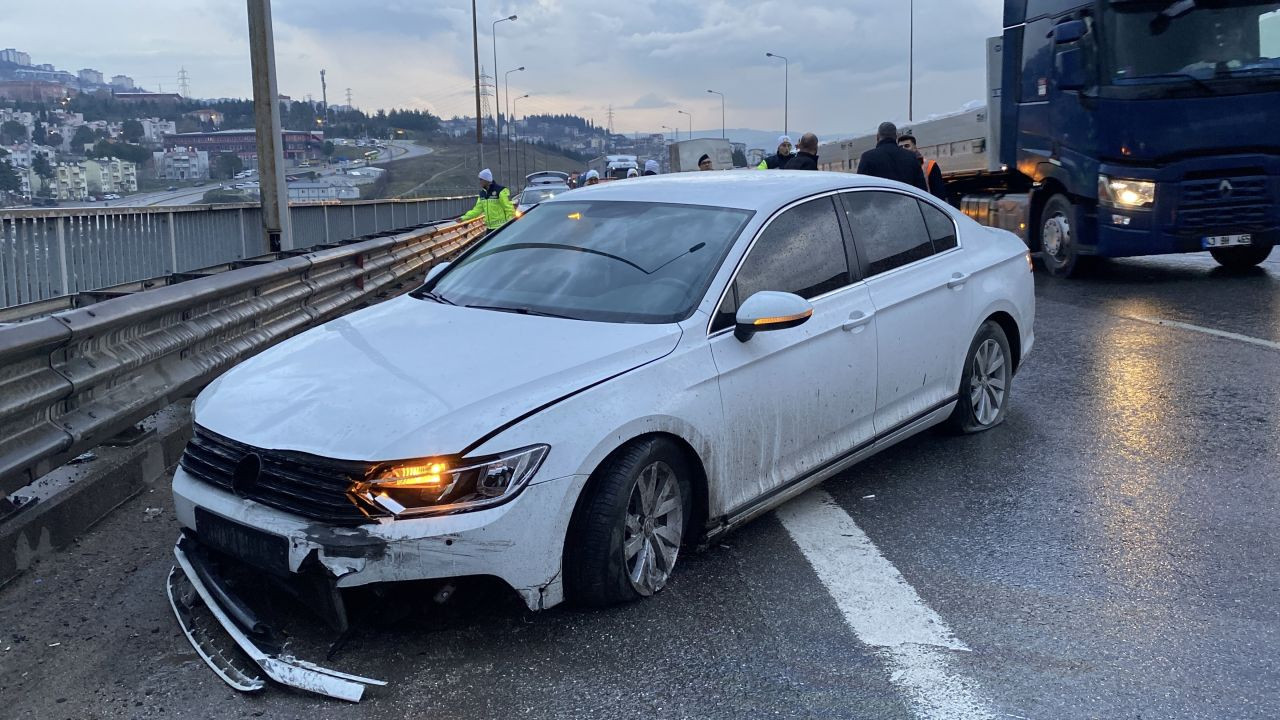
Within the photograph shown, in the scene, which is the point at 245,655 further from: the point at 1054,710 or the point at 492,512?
the point at 1054,710

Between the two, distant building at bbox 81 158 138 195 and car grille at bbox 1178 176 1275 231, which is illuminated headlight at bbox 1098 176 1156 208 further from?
distant building at bbox 81 158 138 195

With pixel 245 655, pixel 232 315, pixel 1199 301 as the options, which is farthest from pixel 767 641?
pixel 1199 301

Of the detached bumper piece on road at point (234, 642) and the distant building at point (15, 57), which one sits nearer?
the detached bumper piece on road at point (234, 642)

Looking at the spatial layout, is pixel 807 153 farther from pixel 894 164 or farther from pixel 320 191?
pixel 320 191

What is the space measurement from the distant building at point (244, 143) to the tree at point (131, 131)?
0.51m

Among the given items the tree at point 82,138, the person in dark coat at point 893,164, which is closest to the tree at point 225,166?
the tree at point 82,138

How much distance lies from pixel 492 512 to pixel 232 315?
409 centimetres

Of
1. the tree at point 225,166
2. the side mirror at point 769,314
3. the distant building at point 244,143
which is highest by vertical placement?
the distant building at point 244,143

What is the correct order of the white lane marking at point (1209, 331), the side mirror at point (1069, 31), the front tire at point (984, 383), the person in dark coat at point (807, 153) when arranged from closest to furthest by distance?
the front tire at point (984, 383) < the white lane marking at point (1209, 331) < the side mirror at point (1069, 31) < the person in dark coat at point (807, 153)

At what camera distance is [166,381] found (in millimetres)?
5828

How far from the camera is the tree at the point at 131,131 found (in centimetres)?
1367

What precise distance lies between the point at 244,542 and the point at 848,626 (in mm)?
2035

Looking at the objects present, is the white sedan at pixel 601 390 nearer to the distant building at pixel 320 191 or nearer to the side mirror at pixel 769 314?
the side mirror at pixel 769 314

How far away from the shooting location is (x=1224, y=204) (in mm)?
11688
